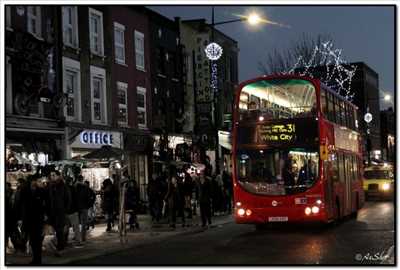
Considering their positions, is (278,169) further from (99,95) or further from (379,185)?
(379,185)

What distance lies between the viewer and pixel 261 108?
20.0m

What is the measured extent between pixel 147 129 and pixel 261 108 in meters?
14.1

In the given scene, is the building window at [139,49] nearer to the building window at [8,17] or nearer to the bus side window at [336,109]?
the building window at [8,17]

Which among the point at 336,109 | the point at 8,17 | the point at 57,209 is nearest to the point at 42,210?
the point at 57,209

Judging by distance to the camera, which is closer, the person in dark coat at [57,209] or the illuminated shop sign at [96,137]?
the person in dark coat at [57,209]

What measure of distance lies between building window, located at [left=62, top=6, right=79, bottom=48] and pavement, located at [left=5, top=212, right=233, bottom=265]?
7.25 m

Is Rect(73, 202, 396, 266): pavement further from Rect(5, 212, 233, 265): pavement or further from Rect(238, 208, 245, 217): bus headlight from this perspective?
Rect(238, 208, 245, 217): bus headlight

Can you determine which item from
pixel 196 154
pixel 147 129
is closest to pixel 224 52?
pixel 196 154

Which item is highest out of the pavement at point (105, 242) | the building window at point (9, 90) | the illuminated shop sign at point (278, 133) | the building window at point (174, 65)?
the building window at point (174, 65)

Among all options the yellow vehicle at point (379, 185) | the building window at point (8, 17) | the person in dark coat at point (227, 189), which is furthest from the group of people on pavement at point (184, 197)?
the yellow vehicle at point (379, 185)

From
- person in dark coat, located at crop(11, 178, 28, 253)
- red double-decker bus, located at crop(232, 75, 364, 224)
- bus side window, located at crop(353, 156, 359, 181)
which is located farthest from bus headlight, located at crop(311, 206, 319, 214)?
person in dark coat, located at crop(11, 178, 28, 253)

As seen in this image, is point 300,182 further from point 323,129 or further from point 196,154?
point 196,154

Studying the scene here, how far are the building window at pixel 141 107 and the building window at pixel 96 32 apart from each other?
368cm

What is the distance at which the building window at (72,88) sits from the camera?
2694 centimetres
